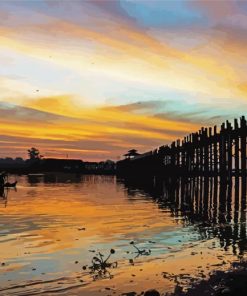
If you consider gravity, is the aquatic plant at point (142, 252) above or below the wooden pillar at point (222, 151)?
below

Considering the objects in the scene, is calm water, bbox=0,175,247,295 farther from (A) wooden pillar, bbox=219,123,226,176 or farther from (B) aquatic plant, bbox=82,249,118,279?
(A) wooden pillar, bbox=219,123,226,176

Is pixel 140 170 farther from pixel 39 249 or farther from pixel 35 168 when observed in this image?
pixel 35 168

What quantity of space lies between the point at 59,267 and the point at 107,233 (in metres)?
5.23

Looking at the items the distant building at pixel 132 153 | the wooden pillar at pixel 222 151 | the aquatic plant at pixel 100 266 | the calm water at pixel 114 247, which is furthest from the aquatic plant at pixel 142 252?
the distant building at pixel 132 153

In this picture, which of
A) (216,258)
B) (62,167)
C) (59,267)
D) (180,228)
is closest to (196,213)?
(180,228)

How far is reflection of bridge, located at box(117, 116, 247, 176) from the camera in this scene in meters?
28.8

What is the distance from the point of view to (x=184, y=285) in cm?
894

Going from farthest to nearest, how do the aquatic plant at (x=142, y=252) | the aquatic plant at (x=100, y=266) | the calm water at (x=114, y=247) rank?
the aquatic plant at (x=142, y=252) → the aquatic plant at (x=100, y=266) → the calm water at (x=114, y=247)

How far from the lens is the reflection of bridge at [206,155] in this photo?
2882 cm

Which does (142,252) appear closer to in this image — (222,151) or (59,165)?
(222,151)

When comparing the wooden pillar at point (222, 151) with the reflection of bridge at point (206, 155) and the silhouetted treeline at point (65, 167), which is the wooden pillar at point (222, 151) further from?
the silhouetted treeline at point (65, 167)

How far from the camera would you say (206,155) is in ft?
118

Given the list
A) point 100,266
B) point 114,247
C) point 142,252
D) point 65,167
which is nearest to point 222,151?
point 114,247

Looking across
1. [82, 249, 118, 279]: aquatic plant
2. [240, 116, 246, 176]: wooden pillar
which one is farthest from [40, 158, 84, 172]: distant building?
[82, 249, 118, 279]: aquatic plant
